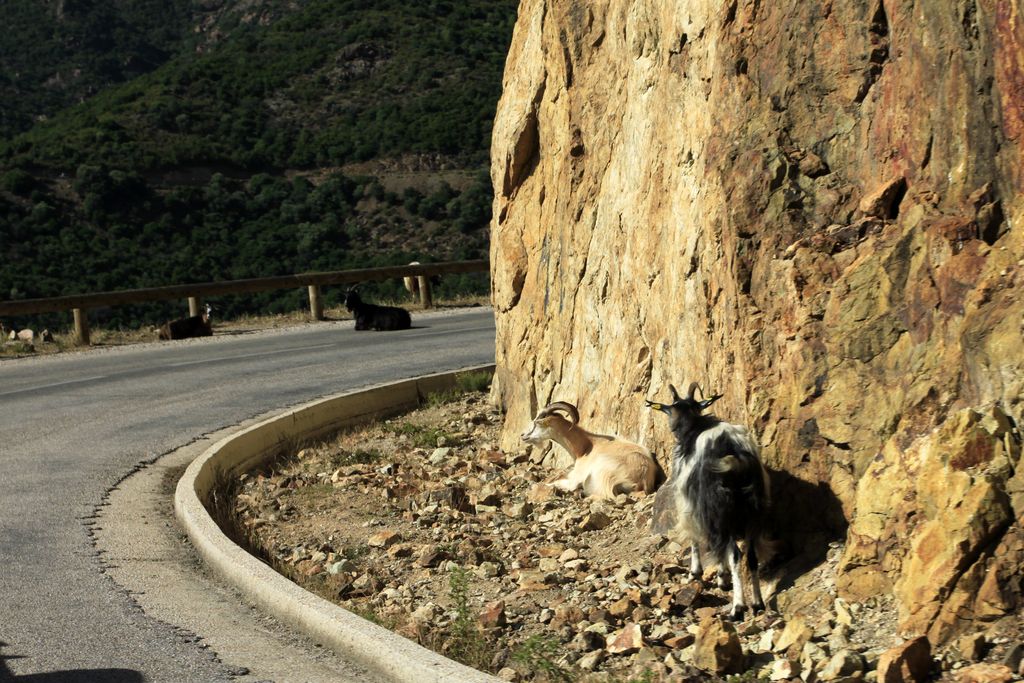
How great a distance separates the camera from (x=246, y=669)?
6512 millimetres

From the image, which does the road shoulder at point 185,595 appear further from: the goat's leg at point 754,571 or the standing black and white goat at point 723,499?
the goat's leg at point 754,571

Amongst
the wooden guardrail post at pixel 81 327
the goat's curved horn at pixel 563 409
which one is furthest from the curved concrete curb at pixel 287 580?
the wooden guardrail post at pixel 81 327

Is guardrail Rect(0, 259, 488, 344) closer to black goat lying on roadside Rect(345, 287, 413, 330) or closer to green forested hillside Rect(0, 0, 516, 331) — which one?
black goat lying on roadside Rect(345, 287, 413, 330)

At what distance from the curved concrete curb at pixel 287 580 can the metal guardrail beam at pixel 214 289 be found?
12502 mm

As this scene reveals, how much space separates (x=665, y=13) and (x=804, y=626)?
500 centimetres

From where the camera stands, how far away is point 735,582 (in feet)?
22.6

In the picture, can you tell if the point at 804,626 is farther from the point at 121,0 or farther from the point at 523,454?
the point at 121,0

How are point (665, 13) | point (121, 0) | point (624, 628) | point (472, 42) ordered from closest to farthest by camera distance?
point (624, 628)
point (665, 13)
point (472, 42)
point (121, 0)

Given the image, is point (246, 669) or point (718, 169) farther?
point (718, 169)

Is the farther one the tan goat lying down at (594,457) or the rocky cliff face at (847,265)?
the tan goat lying down at (594,457)

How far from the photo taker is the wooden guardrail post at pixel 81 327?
25141 mm

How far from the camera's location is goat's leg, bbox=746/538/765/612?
22.6ft

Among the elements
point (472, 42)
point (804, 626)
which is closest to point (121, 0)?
point (472, 42)

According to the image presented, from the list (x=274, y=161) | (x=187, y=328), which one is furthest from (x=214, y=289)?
(x=274, y=161)
